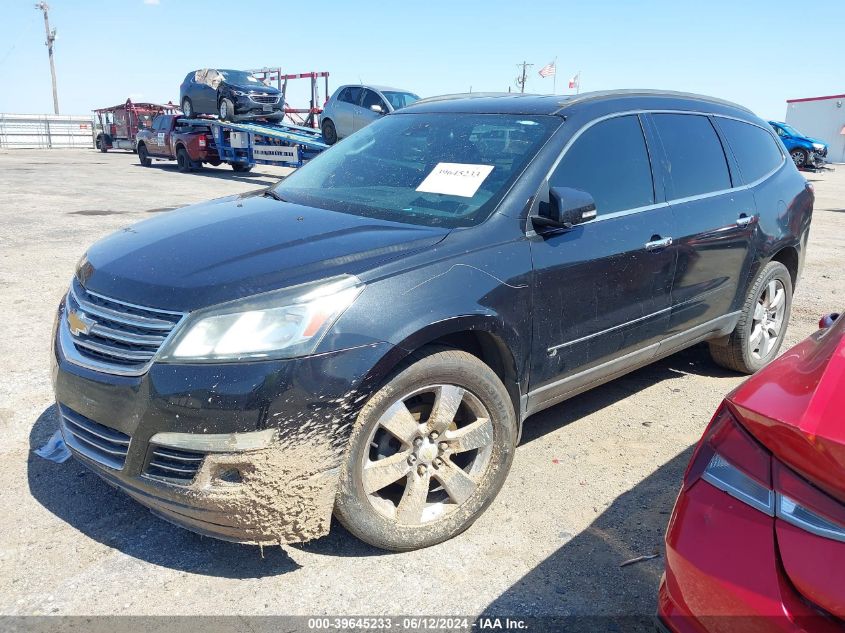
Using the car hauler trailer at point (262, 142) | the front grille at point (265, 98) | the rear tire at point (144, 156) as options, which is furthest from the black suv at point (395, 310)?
the rear tire at point (144, 156)

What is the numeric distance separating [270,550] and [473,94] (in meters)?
2.83

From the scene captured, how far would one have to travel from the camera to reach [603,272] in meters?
3.38

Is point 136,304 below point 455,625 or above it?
above

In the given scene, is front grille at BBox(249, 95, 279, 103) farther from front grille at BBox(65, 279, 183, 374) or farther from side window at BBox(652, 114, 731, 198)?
front grille at BBox(65, 279, 183, 374)

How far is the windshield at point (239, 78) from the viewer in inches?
760

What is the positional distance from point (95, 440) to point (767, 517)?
7.50 feet

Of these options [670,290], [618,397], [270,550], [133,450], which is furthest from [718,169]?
[133,450]

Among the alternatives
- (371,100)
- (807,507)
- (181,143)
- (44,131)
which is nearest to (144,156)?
(181,143)

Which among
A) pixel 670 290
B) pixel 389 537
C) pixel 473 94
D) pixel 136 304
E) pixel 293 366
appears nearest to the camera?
pixel 293 366

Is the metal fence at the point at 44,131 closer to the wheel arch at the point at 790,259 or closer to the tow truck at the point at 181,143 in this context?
the tow truck at the point at 181,143

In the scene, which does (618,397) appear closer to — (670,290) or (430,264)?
(670,290)

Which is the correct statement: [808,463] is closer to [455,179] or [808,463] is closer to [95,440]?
[455,179]

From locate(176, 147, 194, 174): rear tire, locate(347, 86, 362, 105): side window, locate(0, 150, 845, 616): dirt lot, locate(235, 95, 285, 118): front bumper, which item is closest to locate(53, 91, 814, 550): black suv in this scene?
locate(0, 150, 845, 616): dirt lot

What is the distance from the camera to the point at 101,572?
2.66 m
